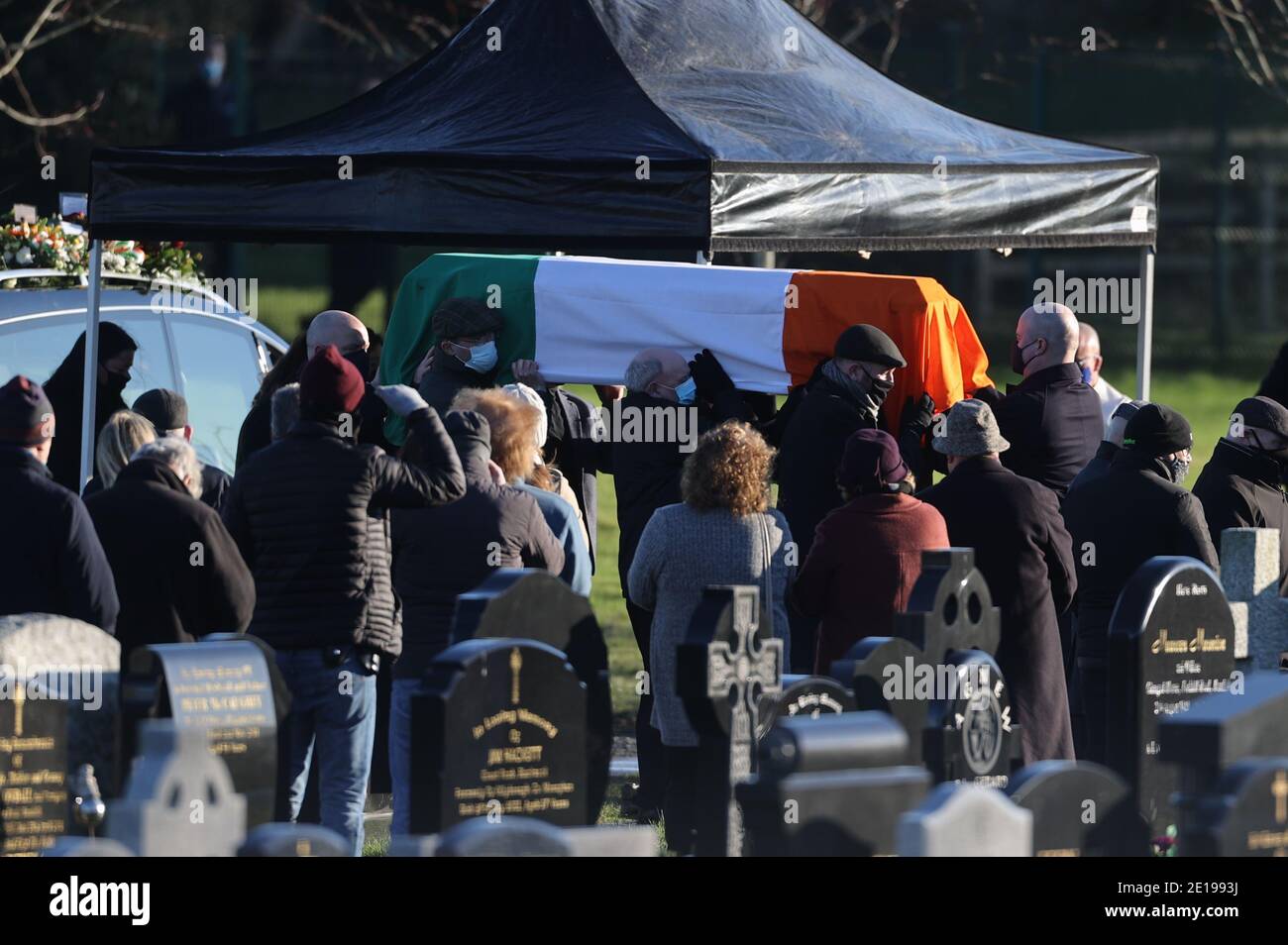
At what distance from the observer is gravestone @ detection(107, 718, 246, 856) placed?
4242mm

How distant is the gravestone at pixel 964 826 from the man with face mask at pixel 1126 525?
233 centimetres

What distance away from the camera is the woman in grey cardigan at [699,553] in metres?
6.50

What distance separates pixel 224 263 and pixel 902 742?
16084 mm

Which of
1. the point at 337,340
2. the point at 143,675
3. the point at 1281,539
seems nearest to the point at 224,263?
the point at 337,340

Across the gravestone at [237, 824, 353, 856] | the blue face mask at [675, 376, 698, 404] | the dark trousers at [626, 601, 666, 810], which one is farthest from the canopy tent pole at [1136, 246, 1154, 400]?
the gravestone at [237, 824, 353, 856]

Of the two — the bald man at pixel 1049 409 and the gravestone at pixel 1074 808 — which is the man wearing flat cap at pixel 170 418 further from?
the gravestone at pixel 1074 808

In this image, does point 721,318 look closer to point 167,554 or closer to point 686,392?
point 686,392

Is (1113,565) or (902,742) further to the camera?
(1113,565)

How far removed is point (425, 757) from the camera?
16.9 ft

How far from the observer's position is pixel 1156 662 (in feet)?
19.7
